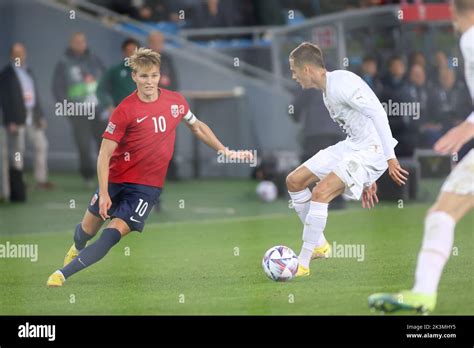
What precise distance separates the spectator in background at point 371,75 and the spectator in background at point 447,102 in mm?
800

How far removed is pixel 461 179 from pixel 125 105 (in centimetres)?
260

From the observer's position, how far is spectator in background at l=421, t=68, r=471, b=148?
45.7 feet

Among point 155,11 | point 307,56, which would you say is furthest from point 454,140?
point 155,11

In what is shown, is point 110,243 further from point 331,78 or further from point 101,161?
point 331,78

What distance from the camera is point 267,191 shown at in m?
14.2

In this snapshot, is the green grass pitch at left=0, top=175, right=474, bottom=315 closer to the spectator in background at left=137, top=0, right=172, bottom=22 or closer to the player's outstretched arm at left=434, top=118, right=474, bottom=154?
the player's outstretched arm at left=434, top=118, right=474, bottom=154

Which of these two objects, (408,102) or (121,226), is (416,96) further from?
(121,226)

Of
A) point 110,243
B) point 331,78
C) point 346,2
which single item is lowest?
point 110,243

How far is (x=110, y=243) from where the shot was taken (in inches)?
340

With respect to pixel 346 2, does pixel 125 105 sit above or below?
below

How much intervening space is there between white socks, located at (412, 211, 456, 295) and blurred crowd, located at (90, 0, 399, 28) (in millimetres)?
8067
